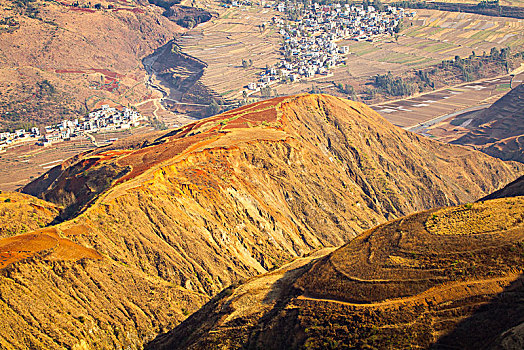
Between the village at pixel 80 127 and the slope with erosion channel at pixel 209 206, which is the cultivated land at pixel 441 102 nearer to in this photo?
the slope with erosion channel at pixel 209 206

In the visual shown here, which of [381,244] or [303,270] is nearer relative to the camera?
[381,244]

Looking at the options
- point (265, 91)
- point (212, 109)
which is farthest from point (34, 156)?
point (265, 91)

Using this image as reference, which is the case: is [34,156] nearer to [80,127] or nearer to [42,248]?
[80,127]

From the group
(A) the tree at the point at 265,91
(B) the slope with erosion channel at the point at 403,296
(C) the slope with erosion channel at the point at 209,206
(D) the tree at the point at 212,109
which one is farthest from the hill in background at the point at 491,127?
(B) the slope with erosion channel at the point at 403,296

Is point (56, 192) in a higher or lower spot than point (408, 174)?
higher

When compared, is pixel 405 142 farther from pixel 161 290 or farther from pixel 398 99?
pixel 398 99

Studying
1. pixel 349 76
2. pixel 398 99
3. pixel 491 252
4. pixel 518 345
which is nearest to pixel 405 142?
pixel 491 252

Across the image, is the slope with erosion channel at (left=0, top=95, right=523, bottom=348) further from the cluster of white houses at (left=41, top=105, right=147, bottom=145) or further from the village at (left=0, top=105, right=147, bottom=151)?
the cluster of white houses at (left=41, top=105, right=147, bottom=145)
